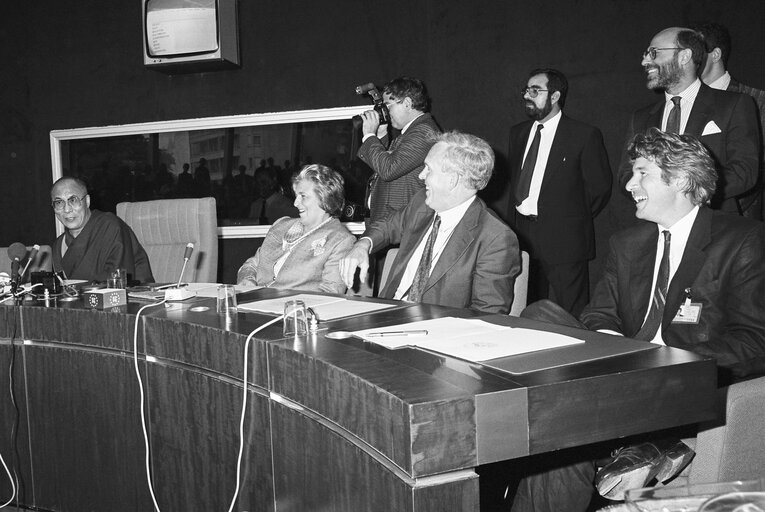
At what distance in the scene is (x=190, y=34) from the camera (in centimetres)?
436

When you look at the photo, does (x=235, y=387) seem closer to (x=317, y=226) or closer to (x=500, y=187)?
(x=317, y=226)

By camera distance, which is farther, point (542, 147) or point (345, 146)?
point (345, 146)

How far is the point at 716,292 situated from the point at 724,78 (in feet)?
5.67

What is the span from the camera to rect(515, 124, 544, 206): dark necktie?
3496 mm

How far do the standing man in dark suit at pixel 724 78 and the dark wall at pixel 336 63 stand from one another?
223 millimetres

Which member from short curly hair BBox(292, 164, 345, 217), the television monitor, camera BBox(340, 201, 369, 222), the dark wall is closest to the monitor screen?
the television monitor

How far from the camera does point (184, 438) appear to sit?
6.34ft

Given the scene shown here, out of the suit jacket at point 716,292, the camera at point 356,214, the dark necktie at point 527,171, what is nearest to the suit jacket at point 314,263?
the dark necktie at point 527,171

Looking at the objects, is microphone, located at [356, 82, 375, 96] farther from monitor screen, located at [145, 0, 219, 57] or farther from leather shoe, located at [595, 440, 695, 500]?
leather shoe, located at [595, 440, 695, 500]

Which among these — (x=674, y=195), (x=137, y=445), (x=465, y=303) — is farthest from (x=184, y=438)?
(x=674, y=195)

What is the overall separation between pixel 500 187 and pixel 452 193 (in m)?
1.59

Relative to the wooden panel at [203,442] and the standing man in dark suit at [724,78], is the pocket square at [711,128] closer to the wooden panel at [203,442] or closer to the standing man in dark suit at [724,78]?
the standing man in dark suit at [724,78]

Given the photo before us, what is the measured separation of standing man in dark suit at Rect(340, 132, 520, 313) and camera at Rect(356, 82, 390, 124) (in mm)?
1139

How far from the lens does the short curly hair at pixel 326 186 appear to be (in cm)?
299
